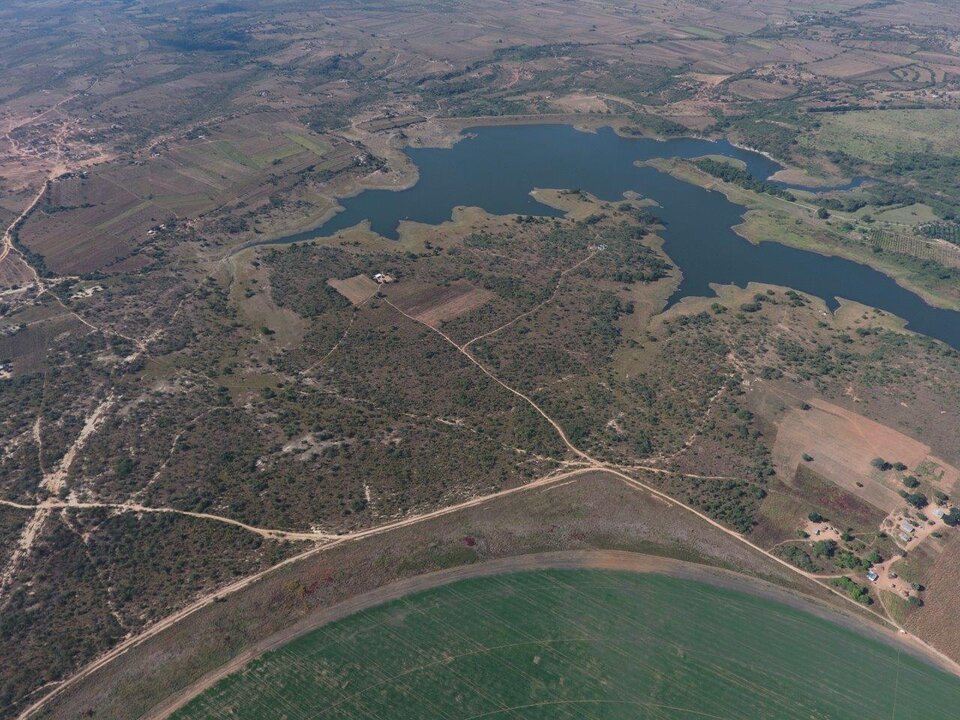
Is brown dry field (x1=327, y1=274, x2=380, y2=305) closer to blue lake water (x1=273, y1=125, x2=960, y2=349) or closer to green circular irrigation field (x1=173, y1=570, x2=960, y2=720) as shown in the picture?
blue lake water (x1=273, y1=125, x2=960, y2=349)

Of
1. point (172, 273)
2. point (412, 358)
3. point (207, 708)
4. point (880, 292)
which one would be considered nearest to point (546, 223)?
point (412, 358)

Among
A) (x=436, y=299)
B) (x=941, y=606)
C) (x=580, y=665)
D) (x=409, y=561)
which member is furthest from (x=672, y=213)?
(x=580, y=665)

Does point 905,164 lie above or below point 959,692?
above

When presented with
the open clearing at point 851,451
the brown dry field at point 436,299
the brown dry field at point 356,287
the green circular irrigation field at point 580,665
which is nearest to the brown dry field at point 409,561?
the green circular irrigation field at point 580,665

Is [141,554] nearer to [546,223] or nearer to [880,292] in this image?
[546,223]

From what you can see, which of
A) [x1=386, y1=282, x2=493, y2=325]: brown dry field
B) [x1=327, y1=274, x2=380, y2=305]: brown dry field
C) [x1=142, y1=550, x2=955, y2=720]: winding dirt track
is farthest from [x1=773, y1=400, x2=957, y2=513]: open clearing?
[x1=327, y1=274, x2=380, y2=305]: brown dry field

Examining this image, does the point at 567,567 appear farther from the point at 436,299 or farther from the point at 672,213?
the point at 672,213
